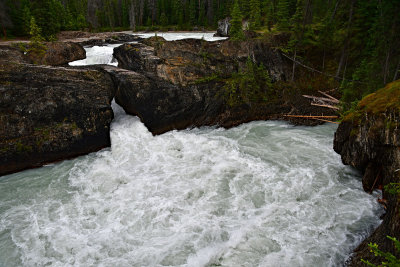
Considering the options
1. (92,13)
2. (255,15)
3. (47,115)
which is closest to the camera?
(47,115)

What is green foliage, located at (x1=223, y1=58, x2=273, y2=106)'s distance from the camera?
69.0ft

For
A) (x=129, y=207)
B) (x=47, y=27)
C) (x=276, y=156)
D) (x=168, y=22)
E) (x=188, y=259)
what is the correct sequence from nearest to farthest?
(x=188, y=259) → (x=129, y=207) → (x=276, y=156) → (x=47, y=27) → (x=168, y=22)

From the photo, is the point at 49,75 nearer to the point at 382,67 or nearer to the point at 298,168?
the point at 298,168

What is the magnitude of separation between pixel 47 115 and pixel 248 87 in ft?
53.1

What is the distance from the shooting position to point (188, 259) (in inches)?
314

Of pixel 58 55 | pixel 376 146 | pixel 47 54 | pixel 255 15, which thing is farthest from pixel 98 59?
pixel 255 15

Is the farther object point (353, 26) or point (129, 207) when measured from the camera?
point (353, 26)

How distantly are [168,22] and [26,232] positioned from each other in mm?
62403

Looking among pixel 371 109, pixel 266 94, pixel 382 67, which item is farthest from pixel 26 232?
pixel 382 67

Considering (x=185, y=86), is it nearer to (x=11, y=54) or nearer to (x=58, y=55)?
(x=58, y=55)

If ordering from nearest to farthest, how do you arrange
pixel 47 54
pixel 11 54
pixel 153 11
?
pixel 11 54
pixel 47 54
pixel 153 11

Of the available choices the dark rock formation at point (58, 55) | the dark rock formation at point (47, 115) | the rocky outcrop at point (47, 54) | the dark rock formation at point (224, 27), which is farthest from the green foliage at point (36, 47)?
the dark rock formation at point (224, 27)

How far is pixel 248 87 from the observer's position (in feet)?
70.4

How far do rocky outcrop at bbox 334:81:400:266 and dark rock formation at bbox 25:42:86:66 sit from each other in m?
22.7
